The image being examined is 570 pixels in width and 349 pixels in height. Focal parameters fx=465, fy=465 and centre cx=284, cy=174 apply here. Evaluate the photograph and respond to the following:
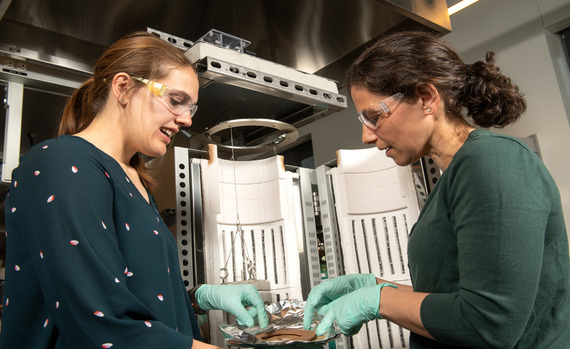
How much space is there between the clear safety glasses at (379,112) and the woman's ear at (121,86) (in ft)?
1.72

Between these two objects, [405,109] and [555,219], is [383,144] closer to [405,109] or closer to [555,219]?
[405,109]

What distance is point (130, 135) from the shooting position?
98 cm

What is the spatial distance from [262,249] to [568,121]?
1.45 metres

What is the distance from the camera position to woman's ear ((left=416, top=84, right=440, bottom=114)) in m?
0.96

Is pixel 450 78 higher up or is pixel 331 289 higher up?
pixel 450 78

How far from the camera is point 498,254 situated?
70cm

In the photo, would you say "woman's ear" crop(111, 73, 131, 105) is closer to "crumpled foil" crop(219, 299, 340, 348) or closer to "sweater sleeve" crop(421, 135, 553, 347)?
"crumpled foil" crop(219, 299, 340, 348)

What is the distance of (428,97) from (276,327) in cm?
64

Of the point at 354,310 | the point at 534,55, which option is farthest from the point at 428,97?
the point at 534,55

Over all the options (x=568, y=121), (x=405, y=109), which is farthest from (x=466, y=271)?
(x=568, y=121)

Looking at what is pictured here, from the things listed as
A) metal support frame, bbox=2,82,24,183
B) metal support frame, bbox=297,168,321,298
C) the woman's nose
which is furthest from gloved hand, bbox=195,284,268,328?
metal support frame, bbox=2,82,24,183

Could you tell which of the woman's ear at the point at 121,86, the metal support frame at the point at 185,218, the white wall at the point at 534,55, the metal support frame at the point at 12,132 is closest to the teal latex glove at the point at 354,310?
the metal support frame at the point at 185,218

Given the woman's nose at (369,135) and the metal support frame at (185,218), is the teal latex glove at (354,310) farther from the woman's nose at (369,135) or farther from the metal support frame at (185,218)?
the metal support frame at (185,218)

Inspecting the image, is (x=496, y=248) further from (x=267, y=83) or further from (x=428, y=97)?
(x=267, y=83)
